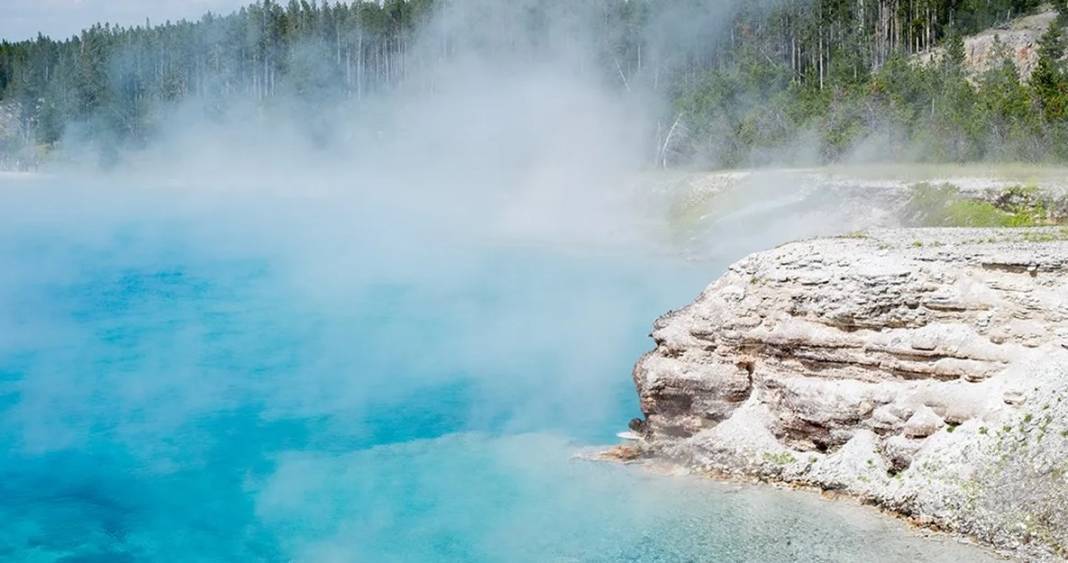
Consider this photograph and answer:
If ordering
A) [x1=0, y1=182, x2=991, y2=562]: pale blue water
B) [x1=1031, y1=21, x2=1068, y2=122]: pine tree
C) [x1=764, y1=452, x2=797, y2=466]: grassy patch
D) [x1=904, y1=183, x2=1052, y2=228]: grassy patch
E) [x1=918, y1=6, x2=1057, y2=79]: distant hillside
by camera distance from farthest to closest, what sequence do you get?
[x1=918, y1=6, x2=1057, y2=79]: distant hillside → [x1=1031, y1=21, x2=1068, y2=122]: pine tree → [x1=904, y1=183, x2=1052, y2=228]: grassy patch → [x1=764, y1=452, x2=797, y2=466]: grassy patch → [x1=0, y1=182, x2=991, y2=562]: pale blue water

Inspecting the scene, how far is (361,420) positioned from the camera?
101 feet

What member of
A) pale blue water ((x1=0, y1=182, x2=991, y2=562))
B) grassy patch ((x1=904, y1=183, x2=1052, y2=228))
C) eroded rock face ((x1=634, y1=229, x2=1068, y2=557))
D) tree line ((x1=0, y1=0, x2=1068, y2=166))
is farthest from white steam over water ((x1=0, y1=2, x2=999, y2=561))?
tree line ((x1=0, y1=0, x2=1068, y2=166))

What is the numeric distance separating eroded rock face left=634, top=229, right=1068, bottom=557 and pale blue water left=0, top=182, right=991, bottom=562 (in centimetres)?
125

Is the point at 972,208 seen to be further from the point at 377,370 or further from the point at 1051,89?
the point at 377,370

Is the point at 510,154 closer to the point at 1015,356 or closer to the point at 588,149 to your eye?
the point at 588,149

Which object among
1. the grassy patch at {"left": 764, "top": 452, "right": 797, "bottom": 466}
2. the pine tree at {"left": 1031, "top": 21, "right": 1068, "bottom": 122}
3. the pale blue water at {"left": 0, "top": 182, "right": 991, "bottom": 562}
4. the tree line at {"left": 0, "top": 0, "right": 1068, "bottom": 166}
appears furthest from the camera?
the tree line at {"left": 0, "top": 0, "right": 1068, "bottom": 166}

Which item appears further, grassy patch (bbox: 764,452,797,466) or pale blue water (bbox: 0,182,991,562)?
grassy patch (bbox: 764,452,797,466)

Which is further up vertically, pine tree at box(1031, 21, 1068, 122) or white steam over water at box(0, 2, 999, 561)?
pine tree at box(1031, 21, 1068, 122)

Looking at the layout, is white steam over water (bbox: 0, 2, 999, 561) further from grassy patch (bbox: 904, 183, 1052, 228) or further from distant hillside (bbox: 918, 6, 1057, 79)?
distant hillside (bbox: 918, 6, 1057, 79)

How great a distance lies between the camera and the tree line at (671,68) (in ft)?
191

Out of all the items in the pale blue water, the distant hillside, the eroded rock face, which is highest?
the distant hillside

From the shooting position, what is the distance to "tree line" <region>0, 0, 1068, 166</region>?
58.3 m

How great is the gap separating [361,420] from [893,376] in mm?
16134

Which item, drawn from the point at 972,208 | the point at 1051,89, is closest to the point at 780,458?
the point at 972,208
